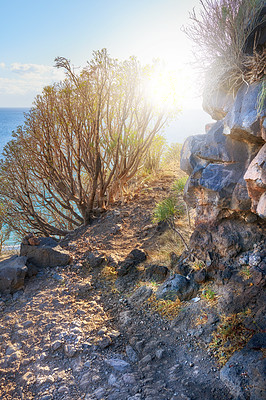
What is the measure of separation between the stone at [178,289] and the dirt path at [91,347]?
1.00ft

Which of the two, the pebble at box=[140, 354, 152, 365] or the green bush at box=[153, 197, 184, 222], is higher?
the green bush at box=[153, 197, 184, 222]

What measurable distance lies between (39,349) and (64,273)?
67.0 inches

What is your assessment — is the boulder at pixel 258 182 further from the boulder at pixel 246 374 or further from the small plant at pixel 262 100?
the boulder at pixel 246 374

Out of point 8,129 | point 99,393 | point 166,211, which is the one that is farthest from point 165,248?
point 8,129

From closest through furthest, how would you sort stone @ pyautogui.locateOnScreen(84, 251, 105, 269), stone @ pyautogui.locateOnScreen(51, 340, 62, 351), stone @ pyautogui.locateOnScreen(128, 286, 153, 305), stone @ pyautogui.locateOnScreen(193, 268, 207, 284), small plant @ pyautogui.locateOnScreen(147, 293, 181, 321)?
stone @ pyautogui.locateOnScreen(51, 340, 62, 351)
small plant @ pyautogui.locateOnScreen(147, 293, 181, 321)
stone @ pyautogui.locateOnScreen(193, 268, 207, 284)
stone @ pyautogui.locateOnScreen(128, 286, 153, 305)
stone @ pyautogui.locateOnScreen(84, 251, 105, 269)

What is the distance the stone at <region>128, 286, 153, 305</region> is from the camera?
4527mm

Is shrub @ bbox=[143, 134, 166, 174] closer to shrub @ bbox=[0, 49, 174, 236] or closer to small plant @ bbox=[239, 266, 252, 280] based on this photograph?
shrub @ bbox=[0, 49, 174, 236]

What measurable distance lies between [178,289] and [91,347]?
4.21 ft

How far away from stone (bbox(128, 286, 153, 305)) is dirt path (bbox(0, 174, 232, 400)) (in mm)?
86

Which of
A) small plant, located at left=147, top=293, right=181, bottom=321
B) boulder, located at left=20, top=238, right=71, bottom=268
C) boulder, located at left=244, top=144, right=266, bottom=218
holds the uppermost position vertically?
boulder, located at left=244, top=144, right=266, bottom=218

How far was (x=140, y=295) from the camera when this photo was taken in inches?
182

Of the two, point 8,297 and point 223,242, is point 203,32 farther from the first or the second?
point 8,297

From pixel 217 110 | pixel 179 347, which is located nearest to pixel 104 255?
pixel 179 347

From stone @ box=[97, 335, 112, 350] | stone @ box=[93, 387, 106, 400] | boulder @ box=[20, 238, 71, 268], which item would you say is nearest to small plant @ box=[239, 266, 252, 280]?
stone @ box=[97, 335, 112, 350]
